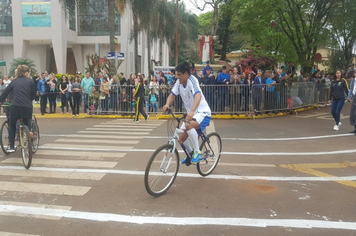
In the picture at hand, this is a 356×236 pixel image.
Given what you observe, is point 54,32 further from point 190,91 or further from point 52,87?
point 190,91

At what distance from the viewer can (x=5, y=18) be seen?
3719cm

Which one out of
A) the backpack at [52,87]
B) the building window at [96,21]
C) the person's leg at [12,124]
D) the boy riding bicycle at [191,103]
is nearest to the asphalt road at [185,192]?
the person's leg at [12,124]

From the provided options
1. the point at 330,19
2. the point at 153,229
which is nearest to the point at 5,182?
the point at 153,229

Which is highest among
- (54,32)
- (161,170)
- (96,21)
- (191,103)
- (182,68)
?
(96,21)

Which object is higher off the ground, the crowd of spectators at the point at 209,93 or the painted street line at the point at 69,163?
the crowd of spectators at the point at 209,93

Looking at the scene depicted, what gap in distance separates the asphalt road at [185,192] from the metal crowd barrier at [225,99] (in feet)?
17.1

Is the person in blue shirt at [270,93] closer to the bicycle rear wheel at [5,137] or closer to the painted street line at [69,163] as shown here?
the painted street line at [69,163]

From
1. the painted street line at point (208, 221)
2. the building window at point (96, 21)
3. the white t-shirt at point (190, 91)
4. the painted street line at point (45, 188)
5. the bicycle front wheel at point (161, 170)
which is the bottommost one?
the painted street line at point (208, 221)

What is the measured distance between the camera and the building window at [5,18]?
36594 millimetres

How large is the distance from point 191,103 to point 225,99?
943 centimetres

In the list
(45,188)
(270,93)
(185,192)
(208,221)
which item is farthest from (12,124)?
(270,93)

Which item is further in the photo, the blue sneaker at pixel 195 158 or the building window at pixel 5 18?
the building window at pixel 5 18

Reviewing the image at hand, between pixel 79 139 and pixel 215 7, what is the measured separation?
18.5m

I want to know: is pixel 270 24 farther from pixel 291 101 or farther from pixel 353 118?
pixel 353 118
